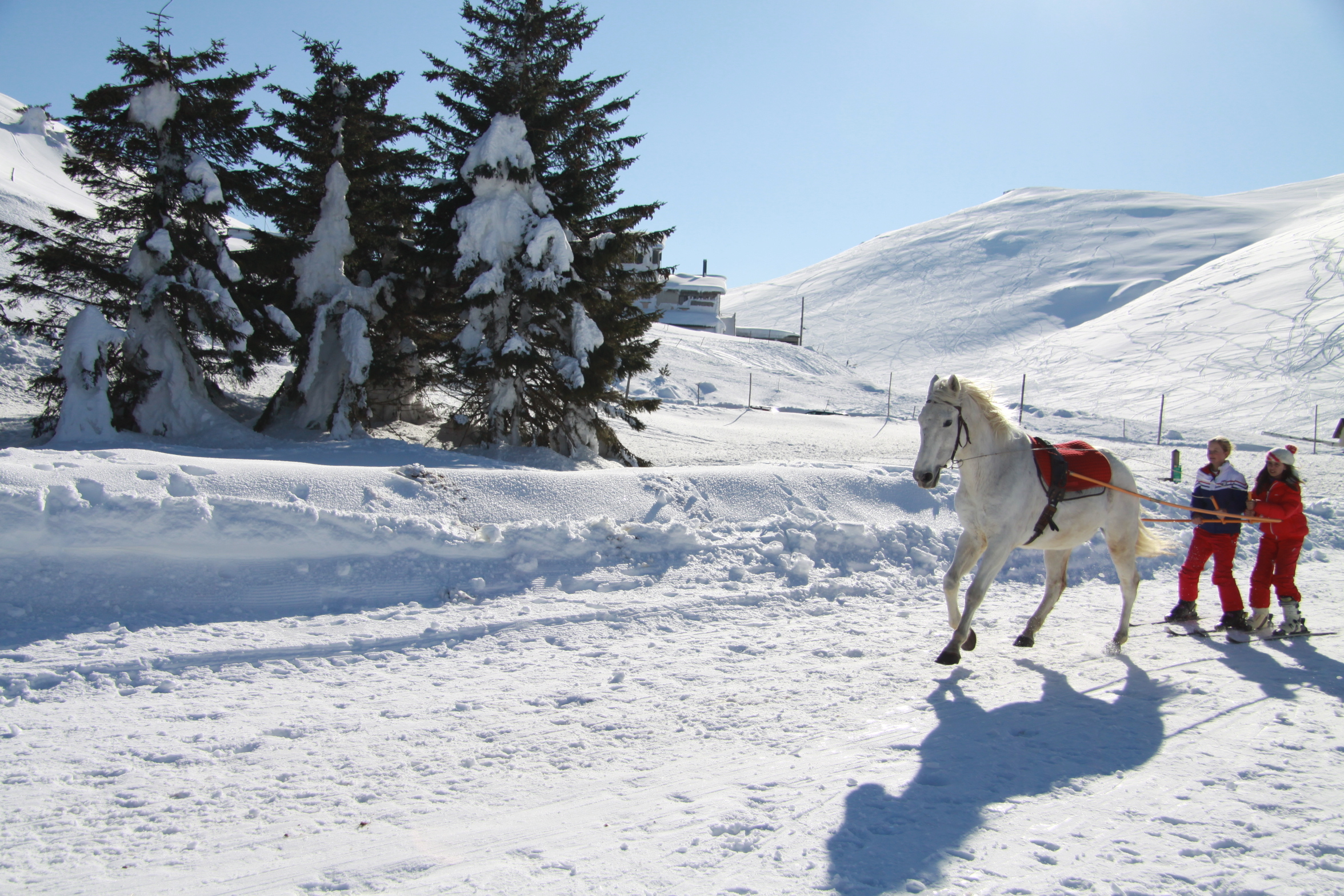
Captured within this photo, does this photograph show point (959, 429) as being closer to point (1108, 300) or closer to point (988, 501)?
point (988, 501)

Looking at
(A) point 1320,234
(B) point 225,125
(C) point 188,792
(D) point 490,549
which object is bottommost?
(C) point 188,792

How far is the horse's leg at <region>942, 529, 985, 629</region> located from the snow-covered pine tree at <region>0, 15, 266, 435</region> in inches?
453

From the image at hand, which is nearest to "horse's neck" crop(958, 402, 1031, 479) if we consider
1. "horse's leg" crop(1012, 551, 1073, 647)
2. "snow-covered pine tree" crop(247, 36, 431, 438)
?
"horse's leg" crop(1012, 551, 1073, 647)

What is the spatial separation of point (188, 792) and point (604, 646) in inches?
119

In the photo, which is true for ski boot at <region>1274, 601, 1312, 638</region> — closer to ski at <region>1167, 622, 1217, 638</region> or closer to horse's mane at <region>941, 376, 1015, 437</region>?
ski at <region>1167, 622, 1217, 638</region>

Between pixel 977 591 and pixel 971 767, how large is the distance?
2294 millimetres

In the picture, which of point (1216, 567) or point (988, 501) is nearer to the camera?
point (988, 501)

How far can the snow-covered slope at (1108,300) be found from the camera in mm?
43312

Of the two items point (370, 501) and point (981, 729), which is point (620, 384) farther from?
point (981, 729)

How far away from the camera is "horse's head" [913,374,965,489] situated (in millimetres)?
5991

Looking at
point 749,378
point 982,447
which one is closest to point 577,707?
point 982,447

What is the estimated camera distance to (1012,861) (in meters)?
3.34

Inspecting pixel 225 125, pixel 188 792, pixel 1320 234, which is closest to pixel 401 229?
pixel 225 125

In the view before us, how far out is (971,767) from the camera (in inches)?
168
